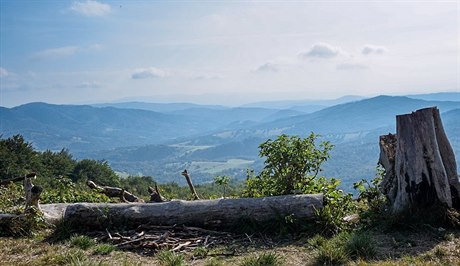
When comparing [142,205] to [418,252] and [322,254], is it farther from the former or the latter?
[418,252]

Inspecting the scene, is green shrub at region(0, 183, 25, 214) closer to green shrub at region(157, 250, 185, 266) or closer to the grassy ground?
the grassy ground

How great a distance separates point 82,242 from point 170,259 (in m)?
2.14

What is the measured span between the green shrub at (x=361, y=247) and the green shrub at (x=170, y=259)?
267 cm

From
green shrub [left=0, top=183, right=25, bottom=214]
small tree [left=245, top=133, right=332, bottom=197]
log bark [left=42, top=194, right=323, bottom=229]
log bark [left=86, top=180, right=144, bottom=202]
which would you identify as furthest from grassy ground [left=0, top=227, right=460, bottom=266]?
log bark [left=86, top=180, right=144, bottom=202]

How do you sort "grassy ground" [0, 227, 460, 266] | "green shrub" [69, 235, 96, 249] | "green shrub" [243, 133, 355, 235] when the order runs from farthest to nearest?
"green shrub" [243, 133, 355, 235]
"green shrub" [69, 235, 96, 249]
"grassy ground" [0, 227, 460, 266]

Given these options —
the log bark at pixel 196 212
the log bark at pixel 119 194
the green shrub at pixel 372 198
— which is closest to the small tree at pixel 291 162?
the log bark at pixel 196 212

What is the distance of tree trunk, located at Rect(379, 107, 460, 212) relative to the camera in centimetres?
833

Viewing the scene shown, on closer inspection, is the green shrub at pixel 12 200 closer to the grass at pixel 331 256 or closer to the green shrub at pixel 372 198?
the grass at pixel 331 256

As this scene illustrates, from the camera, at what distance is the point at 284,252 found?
291 inches

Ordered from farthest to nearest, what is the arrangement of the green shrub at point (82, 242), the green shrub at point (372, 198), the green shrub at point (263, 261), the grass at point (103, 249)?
the green shrub at point (372, 198) < the green shrub at point (82, 242) < the grass at point (103, 249) < the green shrub at point (263, 261)

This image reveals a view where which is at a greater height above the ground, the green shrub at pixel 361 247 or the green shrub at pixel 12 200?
the green shrub at pixel 12 200

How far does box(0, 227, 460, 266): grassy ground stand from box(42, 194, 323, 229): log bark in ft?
2.13

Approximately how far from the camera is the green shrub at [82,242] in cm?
789

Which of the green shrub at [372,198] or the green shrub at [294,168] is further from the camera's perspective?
the green shrub at [294,168]
